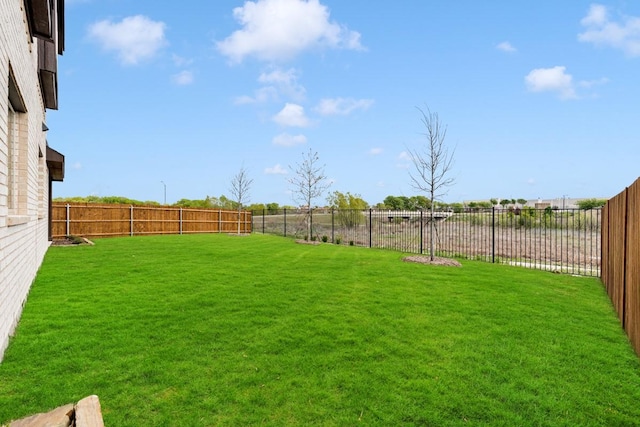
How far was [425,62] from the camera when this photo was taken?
11.7 metres

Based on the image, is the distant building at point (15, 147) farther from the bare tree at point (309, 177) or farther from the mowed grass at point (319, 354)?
the bare tree at point (309, 177)

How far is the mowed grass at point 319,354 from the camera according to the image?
2504 millimetres

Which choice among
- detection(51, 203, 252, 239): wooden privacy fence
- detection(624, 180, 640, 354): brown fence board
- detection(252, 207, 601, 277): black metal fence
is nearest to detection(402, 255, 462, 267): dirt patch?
detection(252, 207, 601, 277): black metal fence

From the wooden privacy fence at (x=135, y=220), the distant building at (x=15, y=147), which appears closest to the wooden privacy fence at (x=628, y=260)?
the distant building at (x=15, y=147)

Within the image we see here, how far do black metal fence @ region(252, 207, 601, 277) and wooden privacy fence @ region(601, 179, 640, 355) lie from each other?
12.5 feet

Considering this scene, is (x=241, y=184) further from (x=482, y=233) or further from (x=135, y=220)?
(x=482, y=233)

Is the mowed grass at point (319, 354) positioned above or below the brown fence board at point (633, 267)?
below

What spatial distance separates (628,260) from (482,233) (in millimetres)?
8430

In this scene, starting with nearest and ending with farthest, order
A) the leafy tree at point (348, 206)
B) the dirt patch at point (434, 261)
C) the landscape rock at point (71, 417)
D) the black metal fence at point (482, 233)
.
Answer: the landscape rock at point (71, 417) < the dirt patch at point (434, 261) < the black metal fence at point (482, 233) < the leafy tree at point (348, 206)

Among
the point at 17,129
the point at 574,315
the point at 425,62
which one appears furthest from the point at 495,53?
the point at 17,129

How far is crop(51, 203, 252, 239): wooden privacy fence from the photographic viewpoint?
48.8ft

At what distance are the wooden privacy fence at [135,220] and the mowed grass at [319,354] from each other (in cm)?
1026

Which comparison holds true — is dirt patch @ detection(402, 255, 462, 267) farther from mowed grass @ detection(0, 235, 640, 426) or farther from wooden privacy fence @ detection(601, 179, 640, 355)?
wooden privacy fence @ detection(601, 179, 640, 355)

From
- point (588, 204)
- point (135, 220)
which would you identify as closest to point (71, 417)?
point (588, 204)
